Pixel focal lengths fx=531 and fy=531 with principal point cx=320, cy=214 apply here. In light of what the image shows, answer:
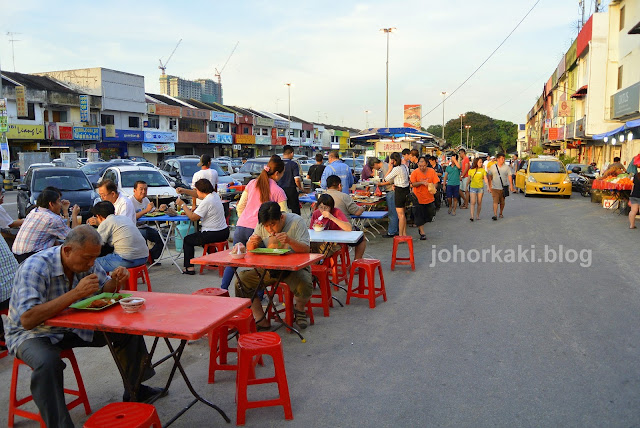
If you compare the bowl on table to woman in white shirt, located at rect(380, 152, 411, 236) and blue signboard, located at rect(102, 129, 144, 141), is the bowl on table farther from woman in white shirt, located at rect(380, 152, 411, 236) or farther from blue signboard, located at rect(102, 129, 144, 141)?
blue signboard, located at rect(102, 129, 144, 141)

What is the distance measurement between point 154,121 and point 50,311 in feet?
156

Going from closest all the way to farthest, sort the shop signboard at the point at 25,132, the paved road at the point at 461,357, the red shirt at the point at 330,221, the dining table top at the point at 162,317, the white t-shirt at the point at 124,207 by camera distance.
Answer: the dining table top at the point at 162,317, the paved road at the point at 461,357, the red shirt at the point at 330,221, the white t-shirt at the point at 124,207, the shop signboard at the point at 25,132

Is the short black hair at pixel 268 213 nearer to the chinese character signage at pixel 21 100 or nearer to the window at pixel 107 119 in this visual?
the chinese character signage at pixel 21 100

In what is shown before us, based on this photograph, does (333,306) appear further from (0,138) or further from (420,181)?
(0,138)

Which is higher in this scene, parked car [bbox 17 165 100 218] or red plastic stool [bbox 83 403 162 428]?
parked car [bbox 17 165 100 218]

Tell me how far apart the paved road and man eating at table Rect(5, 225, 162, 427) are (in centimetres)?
69

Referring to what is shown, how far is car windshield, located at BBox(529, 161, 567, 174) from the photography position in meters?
22.8

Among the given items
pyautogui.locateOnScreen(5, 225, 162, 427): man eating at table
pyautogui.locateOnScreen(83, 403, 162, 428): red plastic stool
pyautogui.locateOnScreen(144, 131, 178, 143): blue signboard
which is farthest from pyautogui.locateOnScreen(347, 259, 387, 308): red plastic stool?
pyautogui.locateOnScreen(144, 131, 178, 143): blue signboard

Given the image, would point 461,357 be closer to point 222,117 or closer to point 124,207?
point 124,207

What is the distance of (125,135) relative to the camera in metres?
43.5

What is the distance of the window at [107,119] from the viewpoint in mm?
42688

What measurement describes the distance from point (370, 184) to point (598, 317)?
30.6 feet

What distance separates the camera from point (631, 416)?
3891 millimetres

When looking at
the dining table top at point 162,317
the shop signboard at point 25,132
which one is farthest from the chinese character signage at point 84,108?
the dining table top at point 162,317
